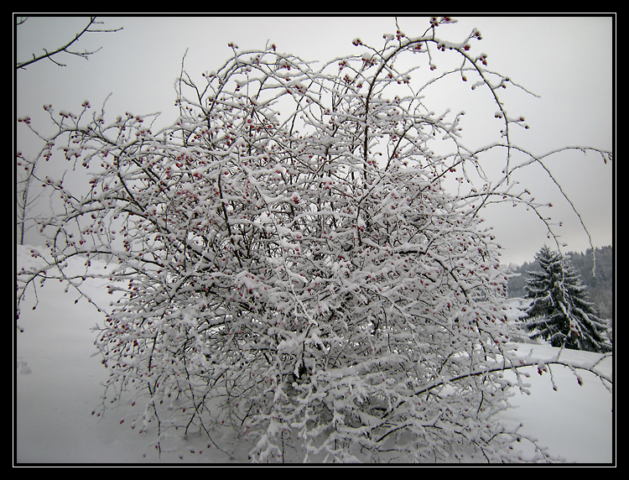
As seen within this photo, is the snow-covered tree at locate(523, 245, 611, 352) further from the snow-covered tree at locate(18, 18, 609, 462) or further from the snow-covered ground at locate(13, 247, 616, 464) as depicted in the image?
the snow-covered tree at locate(18, 18, 609, 462)

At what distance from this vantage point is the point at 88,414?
12.0 feet

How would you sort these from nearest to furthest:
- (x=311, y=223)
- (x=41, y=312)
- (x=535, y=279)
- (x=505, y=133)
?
(x=505, y=133) < (x=311, y=223) < (x=41, y=312) < (x=535, y=279)

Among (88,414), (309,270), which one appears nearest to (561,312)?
(309,270)

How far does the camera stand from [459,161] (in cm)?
293

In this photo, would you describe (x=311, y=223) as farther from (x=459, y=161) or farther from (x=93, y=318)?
(x=93, y=318)

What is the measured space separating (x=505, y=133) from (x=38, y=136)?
11.7ft

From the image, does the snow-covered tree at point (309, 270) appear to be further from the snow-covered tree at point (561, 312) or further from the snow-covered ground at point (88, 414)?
the snow-covered tree at point (561, 312)

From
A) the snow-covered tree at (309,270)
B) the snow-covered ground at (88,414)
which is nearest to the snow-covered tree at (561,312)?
the snow-covered ground at (88,414)

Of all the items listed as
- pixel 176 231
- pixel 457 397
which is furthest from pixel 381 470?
pixel 176 231

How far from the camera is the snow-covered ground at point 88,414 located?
3092 millimetres

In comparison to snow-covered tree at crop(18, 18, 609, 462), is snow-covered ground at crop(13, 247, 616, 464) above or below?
below

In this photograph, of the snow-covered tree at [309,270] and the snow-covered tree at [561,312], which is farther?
the snow-covered tree at [561,312]

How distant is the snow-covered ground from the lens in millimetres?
3092

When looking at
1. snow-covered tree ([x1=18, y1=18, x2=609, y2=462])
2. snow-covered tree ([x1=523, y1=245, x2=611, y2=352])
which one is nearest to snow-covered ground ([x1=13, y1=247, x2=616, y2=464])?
snow-covered tree ([x1=18, y1=18, x2=609, y2=462])
